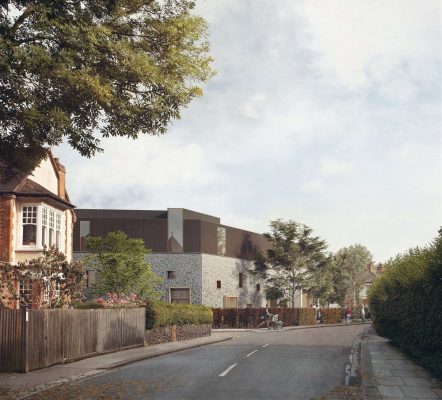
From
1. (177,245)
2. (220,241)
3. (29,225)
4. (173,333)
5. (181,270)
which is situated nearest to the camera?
(173,333)

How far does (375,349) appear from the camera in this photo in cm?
2489

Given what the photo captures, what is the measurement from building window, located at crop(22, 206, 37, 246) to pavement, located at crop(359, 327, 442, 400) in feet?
60.9

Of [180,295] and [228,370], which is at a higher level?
[180,295]

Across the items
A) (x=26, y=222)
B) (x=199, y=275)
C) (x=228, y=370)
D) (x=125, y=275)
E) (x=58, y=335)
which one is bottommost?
(x=228, y=370)

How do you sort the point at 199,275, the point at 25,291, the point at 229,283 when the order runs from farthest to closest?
1. the point at 229,283
2. the point at 199,275
3. the point at 25,291

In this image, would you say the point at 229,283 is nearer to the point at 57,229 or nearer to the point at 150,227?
the point at 150,227

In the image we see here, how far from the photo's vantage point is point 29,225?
32469 millimetres

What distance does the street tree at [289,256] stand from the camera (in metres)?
65.1

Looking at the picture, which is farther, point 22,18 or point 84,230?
point 84,230

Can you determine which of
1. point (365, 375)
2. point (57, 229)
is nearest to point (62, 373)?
point (365, 375)

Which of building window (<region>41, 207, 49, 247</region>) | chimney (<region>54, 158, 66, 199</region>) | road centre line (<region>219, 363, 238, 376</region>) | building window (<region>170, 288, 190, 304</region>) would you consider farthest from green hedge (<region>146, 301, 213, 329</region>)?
building window (<region>170, 288, 190, 304</region>)

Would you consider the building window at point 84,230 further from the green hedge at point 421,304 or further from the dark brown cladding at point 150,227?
the green hedge at point 421,304

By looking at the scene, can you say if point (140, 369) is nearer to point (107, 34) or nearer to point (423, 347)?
point (423, 347)

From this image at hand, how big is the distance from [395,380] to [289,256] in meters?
50.6
